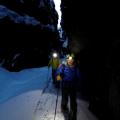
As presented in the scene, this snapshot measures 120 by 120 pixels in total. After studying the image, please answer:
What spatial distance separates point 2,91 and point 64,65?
1026 cm

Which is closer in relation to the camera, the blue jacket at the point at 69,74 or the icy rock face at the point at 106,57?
the icy rock face at the point at 106,57

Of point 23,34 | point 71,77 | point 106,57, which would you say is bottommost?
point 71,77

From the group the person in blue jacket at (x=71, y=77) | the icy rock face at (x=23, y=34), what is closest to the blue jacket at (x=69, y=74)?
the person in blue jacket at (x=71, y=77)

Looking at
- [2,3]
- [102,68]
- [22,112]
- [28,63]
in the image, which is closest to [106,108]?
[102,68]

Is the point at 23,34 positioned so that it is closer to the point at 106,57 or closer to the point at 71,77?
the point at 106,57

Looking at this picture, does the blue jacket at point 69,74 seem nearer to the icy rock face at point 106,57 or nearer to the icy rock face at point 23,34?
the icy rock face at point 106,57

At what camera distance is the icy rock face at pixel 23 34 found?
98.8ft

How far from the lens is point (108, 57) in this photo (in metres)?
8.60

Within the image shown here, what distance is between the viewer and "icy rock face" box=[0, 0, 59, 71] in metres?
30.1

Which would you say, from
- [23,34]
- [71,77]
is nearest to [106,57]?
[71,77]

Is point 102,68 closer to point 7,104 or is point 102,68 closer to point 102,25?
point 102,25

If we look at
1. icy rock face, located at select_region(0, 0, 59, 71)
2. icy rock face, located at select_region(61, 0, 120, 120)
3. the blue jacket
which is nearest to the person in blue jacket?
the blue jacket

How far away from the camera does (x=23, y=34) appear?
112ft

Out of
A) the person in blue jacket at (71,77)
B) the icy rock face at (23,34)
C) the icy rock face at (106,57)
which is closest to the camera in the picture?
the icy rock face at (106,57)
